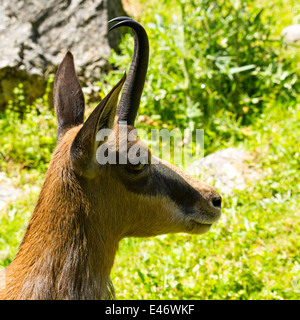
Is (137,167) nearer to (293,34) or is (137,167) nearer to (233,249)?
(233,249)

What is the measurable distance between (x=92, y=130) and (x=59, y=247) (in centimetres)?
75

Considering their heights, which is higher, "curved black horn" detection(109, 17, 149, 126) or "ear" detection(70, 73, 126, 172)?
"curved black horn" detection(109, 17, 149, 126)

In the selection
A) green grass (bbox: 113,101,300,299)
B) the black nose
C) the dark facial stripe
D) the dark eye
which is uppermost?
the dark eye

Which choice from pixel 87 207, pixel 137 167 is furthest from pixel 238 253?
pixel 87 207

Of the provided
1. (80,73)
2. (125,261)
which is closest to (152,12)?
(80,73)

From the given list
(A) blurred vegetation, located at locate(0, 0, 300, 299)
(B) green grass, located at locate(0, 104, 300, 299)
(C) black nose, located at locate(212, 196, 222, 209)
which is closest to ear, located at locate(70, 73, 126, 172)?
(C) black nose, located at locate(212, 196, 222, 209)

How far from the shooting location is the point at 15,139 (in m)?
6.26

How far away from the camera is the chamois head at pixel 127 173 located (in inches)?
99.0

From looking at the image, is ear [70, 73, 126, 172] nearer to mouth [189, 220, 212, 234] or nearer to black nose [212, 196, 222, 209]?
mouth [189, 220, 212, 234]

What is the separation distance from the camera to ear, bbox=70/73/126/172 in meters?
2.36

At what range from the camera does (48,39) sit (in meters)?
7.03

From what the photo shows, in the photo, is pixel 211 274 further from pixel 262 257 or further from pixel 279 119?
pixel 279 119

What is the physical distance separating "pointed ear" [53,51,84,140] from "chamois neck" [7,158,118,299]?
0.46 metres

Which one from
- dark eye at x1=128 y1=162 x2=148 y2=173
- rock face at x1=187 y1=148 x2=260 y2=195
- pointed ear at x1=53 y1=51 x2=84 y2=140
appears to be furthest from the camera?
rock face at x1=187 y1=148 x2=260 y2=195
